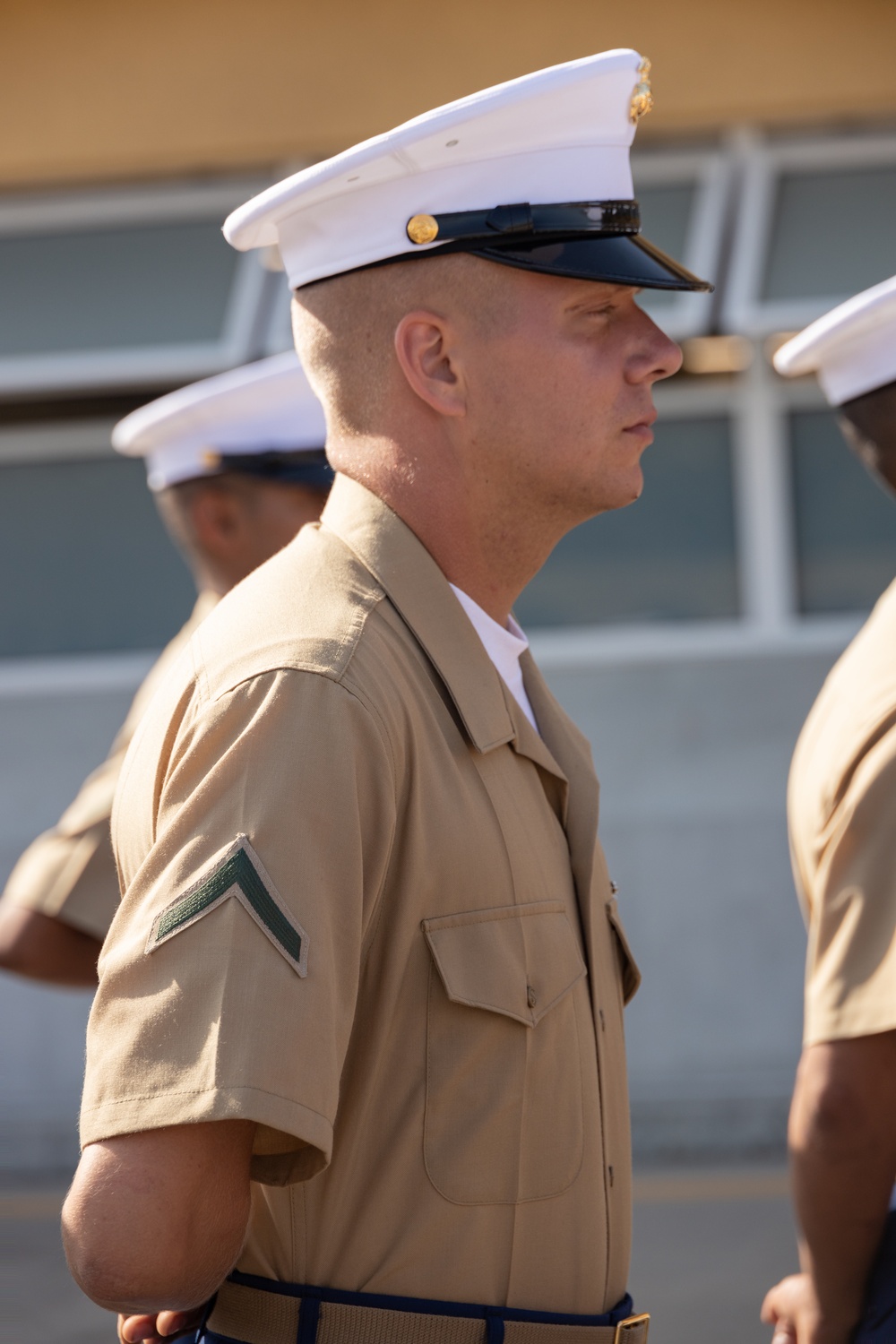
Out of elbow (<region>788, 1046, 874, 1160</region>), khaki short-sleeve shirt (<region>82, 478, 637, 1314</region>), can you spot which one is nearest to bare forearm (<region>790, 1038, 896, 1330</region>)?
elbow (<region>788, 1046, 874, 1160</region>)

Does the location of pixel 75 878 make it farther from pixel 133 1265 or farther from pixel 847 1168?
pixel 133 1265

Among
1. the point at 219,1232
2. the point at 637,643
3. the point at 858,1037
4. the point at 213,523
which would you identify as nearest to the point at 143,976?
the point at 219,1232

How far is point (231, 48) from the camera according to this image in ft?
20.5

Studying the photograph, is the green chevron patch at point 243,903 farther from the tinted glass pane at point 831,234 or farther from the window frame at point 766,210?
the tinted glass pane at point 831,234

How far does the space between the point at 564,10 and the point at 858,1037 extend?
4.94 metres

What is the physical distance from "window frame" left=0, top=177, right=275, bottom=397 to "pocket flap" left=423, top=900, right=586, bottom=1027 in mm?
4911

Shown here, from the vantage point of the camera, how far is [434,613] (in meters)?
1.64

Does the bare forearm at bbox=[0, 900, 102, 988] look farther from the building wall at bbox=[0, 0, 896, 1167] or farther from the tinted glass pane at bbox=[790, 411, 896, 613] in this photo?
the tinted glass pane at bbox=[790, 411, 896, 613]

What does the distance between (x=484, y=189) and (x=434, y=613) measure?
0.47 m

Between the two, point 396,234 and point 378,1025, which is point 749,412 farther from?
point 378,1025

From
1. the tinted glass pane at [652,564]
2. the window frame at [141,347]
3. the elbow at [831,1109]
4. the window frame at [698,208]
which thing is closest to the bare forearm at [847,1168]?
the elbow at [831,1109]

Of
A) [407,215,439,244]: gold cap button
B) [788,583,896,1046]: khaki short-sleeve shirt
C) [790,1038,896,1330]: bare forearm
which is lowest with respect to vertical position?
[790,1038,896,1330]: bare forearm

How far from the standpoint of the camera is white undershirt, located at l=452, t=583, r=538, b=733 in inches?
70.3

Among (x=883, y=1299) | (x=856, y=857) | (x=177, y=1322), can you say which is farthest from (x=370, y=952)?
(x=883, y=1299)
